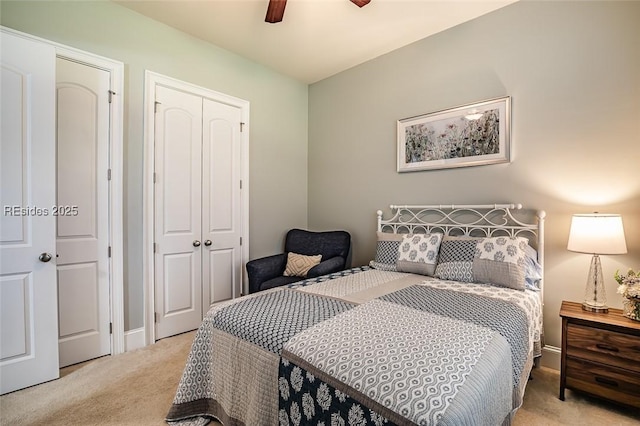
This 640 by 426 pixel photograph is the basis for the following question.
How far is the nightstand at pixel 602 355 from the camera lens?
5.57ft

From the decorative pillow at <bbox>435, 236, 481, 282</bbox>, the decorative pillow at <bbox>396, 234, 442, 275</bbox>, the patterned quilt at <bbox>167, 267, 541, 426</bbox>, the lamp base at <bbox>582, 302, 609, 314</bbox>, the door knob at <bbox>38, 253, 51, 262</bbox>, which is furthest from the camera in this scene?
the decorative pillow at <bbox>396, 234, 442, 275</bbox>

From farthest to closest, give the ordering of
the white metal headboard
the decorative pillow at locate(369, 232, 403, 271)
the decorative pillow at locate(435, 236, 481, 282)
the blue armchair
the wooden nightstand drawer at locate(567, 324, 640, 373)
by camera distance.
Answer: the blue armchair → the decorative pillow at locate(369, 232, 403, 271) → the white metal headboard → the decorative pillow at locate(435, 236, 481, 282) → the wooden nightstand drawer at locate(567, 324, 640, 373)

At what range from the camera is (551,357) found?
7.50ft

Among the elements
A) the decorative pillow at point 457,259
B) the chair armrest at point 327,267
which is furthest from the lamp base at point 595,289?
the chair armrest at point 327,267

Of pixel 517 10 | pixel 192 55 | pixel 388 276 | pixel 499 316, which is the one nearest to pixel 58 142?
pixel 192 55

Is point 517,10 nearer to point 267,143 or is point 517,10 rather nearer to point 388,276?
point 388,276

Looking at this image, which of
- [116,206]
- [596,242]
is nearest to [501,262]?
[596,242]

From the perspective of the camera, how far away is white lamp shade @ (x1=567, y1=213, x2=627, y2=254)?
1.80m

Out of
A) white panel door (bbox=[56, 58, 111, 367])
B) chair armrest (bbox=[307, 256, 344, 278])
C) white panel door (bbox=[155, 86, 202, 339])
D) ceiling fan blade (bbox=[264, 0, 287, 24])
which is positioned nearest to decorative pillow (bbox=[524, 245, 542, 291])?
chair armrest (bbox=[307, 256, 344, 278])

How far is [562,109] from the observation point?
224 cm

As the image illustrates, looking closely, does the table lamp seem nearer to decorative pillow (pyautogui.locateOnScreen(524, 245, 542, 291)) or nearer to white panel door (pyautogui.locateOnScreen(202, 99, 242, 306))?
decorative pillow (pyautogui.locateOnScreen(524, 245, 542, 291))

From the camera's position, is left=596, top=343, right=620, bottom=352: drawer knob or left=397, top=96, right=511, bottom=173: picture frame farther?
left=397, top=96, right=511, bottom=173: picture frame

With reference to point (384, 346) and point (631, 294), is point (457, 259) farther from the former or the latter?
point (384, 346)

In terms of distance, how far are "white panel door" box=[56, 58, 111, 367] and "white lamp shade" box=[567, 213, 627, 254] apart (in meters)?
3.40
